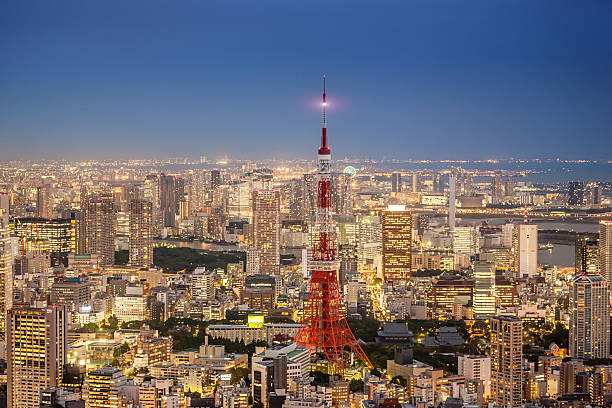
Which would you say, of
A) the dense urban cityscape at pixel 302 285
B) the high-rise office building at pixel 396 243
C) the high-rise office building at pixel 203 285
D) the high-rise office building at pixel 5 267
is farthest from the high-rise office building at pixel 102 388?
the high-rise office building at pixel 396 243

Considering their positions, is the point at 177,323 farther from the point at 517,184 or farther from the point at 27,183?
the point at 517,184

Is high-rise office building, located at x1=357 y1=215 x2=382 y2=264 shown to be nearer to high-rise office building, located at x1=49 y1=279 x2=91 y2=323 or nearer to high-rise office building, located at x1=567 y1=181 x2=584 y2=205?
high-rise office building, located at x1=567 y1=181 x2=584 y2=205

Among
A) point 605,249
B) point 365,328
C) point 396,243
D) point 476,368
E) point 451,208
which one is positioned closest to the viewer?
point 476,368

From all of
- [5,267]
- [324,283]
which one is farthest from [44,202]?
[324,283]

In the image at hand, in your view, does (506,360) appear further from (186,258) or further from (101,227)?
(101,227)

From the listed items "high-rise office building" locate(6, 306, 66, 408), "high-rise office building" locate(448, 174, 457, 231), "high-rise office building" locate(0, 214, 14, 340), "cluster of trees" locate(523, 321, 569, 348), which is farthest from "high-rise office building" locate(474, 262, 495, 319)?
"high-rise office building" locate(0, 214, 14, 340)
